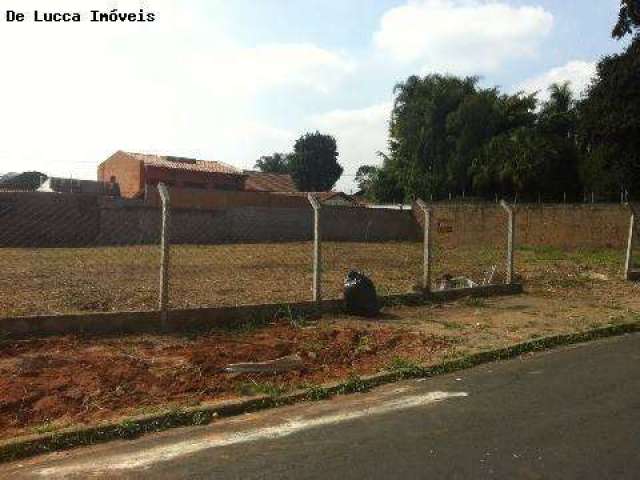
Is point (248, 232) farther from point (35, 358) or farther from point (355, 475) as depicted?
point (355, 475)

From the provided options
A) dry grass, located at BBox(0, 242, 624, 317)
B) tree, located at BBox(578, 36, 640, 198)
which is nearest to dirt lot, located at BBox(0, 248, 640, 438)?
dry grass, located at BBox(0, 242, 624, 317)

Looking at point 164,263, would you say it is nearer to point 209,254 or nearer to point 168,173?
point 209,254

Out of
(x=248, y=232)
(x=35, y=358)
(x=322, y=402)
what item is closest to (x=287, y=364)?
(x=322, y=402)

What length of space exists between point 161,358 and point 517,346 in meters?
3.88

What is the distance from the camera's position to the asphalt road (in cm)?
362

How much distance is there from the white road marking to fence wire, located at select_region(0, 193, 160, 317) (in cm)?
465

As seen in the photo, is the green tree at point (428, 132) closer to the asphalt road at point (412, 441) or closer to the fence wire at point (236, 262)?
the fence wire at point (236, 262)

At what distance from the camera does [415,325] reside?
8.06 meters

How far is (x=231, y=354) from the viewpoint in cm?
618

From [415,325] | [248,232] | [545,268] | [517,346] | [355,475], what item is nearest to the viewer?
[355,475]

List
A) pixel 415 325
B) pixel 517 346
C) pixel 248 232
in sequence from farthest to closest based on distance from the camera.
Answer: pixel 248 232, pixel 415 325, pixel 517 346

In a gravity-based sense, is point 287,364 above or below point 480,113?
below

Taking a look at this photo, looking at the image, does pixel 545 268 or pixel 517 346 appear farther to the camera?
pixel 545 268

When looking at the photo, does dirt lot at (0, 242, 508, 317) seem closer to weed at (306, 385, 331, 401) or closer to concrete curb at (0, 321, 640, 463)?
concrete curb at (0, 321, 640, 463)
